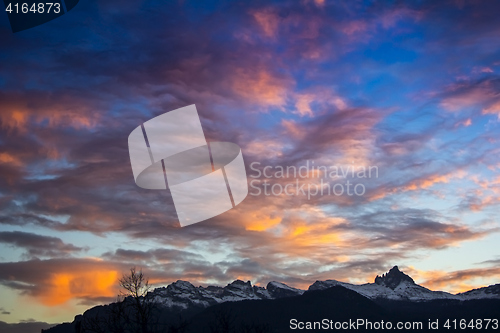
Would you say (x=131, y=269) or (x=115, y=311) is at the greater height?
(x=131, y=269)

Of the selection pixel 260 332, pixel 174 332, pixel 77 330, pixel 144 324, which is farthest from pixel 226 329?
pixel 77 330

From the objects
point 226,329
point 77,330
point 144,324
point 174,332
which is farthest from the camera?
point 226,329

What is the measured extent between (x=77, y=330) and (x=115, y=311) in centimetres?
783

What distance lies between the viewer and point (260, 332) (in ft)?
208

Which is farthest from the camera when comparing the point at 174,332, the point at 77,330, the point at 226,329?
the point at 226,329

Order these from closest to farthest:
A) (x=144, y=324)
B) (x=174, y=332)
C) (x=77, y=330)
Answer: (x=77, y=330) < (x=144, y=324) < (x=174, y=332)

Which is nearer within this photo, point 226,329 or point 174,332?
point 174,332

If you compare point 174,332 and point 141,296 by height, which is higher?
point 141,296

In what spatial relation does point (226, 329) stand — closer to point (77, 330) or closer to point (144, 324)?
point (144, 324)

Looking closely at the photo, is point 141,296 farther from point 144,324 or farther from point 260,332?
point 260,332

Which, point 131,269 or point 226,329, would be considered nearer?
point 131,269

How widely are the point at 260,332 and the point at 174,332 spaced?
2088cm

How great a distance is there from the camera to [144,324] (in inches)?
1662

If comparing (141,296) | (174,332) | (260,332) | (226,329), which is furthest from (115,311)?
(260,332)
